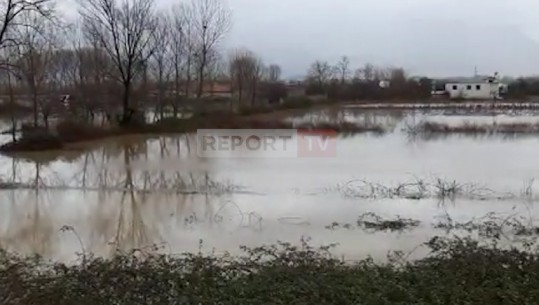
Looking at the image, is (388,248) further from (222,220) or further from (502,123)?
(502,123)

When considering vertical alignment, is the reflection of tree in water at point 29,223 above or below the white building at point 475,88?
below

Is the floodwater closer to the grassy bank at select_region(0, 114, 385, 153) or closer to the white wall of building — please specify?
the grassy bank at select_region(0, 114, 385, 153)

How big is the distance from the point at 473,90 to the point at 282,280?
56.1m

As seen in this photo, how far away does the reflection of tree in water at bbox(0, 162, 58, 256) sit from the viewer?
6.92m

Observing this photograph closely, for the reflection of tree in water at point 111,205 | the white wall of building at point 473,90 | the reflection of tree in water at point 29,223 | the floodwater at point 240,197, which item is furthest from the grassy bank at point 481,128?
the white wall of building at point 473,90

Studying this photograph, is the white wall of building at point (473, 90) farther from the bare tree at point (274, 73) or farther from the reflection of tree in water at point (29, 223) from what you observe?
the reflection of tree in water at point (29, 223)

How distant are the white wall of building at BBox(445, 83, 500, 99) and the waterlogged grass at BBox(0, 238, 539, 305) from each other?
2006 inches

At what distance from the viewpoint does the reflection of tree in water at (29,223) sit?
6.92m

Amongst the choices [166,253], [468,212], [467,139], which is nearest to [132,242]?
[166,253]

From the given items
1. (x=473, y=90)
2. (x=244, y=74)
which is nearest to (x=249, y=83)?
(x=244, y=74)

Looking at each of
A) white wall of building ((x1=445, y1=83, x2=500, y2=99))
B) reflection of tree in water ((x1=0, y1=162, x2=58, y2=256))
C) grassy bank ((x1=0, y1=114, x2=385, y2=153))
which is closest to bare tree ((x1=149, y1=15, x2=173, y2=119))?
grassy bank ((x1=0, y1=114, x2=385, y2=153))

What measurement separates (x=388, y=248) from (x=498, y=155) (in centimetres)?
972

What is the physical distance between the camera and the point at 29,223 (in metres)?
8.15

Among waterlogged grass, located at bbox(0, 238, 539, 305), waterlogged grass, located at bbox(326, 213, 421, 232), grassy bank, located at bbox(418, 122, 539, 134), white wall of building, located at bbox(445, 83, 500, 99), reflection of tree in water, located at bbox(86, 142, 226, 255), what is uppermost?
white wall of building, located at bbox(445, 83, 500, 99)
